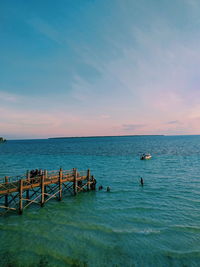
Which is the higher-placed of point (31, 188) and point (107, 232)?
point (31, 188)

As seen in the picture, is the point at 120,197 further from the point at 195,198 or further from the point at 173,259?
the point at 173,259

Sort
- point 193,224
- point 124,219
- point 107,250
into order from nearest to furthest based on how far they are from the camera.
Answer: point 107,250
point 193,224
point 124,219

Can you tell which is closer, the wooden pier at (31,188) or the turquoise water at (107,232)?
the turquoise water at (107,232)

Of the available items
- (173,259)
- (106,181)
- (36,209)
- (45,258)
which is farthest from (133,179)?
(45,258)

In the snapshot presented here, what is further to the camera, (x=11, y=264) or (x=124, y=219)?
(x=124, y=219)

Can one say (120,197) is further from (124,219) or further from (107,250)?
(107,250)

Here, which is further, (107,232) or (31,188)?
(31,188)

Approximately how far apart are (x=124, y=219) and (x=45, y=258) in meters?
8.37

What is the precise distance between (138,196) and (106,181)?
949 centimetres

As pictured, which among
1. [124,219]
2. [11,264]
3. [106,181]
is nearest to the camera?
[11,264]

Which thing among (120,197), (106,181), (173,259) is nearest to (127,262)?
(173,259)

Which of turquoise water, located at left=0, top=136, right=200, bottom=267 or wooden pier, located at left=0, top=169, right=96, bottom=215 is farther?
wooden pier, located at left=0, top=169, right=96, bottom=215

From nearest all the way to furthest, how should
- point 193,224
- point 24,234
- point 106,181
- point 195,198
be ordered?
point 24,234
point 193,224
point 195,198
point 106,181

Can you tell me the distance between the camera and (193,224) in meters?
15.9
